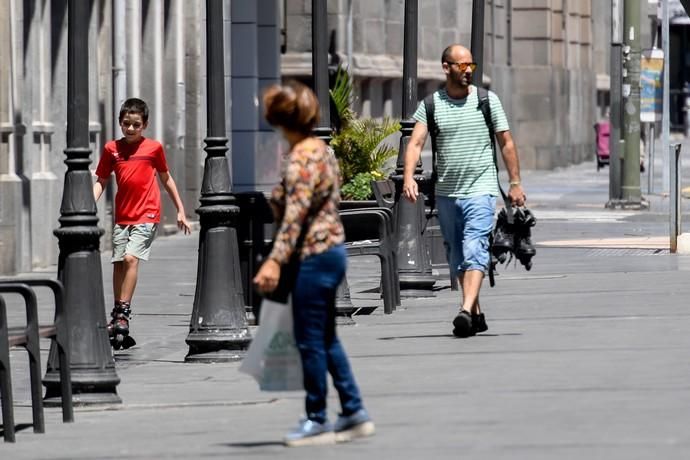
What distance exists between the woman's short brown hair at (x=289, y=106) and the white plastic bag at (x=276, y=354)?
722 millimetres

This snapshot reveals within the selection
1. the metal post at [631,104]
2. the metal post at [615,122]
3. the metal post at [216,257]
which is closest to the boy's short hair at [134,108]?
the metal post at [216,257]

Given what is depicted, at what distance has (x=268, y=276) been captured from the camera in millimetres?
8125

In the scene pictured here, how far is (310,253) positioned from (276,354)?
43 centimetres

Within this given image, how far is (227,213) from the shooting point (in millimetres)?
12562

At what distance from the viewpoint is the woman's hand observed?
813 cm

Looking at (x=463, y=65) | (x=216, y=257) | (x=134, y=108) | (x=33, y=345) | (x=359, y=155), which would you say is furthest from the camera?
(x=359, y=155)

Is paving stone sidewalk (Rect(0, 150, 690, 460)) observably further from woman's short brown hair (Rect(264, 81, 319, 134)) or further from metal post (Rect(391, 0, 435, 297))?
woman's short brown hair (Rect(264, 81, 319, 134))

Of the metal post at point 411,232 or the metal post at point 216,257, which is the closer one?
the metal post at point 216,257

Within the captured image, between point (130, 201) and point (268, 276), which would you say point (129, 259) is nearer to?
point (130, 201)

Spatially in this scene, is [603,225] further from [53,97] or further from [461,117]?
[461,117]

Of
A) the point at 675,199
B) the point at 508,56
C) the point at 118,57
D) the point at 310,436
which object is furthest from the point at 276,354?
the point at 508,56

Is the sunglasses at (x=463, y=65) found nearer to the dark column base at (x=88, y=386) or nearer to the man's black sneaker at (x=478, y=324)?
the man's black sneaker at (x=478, y=324)

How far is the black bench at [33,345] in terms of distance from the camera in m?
9.23

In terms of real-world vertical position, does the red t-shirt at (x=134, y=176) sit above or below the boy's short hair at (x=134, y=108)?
below
